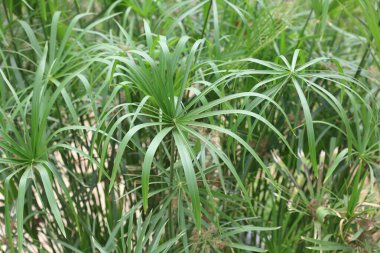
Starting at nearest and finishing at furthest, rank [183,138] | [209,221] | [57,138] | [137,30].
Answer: [183,138] → [209,221] → [57,138] → [137,30]

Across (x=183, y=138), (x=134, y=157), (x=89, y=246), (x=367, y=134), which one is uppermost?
(x=183, y=138)

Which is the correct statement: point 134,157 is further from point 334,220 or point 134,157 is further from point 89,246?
point 334,220

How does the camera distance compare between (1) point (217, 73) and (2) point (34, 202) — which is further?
(2) point (34, 202)

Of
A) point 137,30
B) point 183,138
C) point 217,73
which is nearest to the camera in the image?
point 183,138

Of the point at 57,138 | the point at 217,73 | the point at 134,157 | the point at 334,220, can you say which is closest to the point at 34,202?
the point at 57,138

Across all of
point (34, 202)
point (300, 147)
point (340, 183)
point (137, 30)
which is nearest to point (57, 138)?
point (34, 202)

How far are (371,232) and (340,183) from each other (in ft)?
0.91

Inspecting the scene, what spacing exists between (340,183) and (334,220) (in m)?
0.15

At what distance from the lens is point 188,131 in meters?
1.05

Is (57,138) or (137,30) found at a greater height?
(137,30)

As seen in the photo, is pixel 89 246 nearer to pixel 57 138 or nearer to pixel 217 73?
pixel 57 138

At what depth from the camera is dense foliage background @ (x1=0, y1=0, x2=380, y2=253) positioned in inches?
44.3

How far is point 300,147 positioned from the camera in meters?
1.37

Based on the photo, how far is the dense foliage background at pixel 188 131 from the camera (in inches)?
44.3
